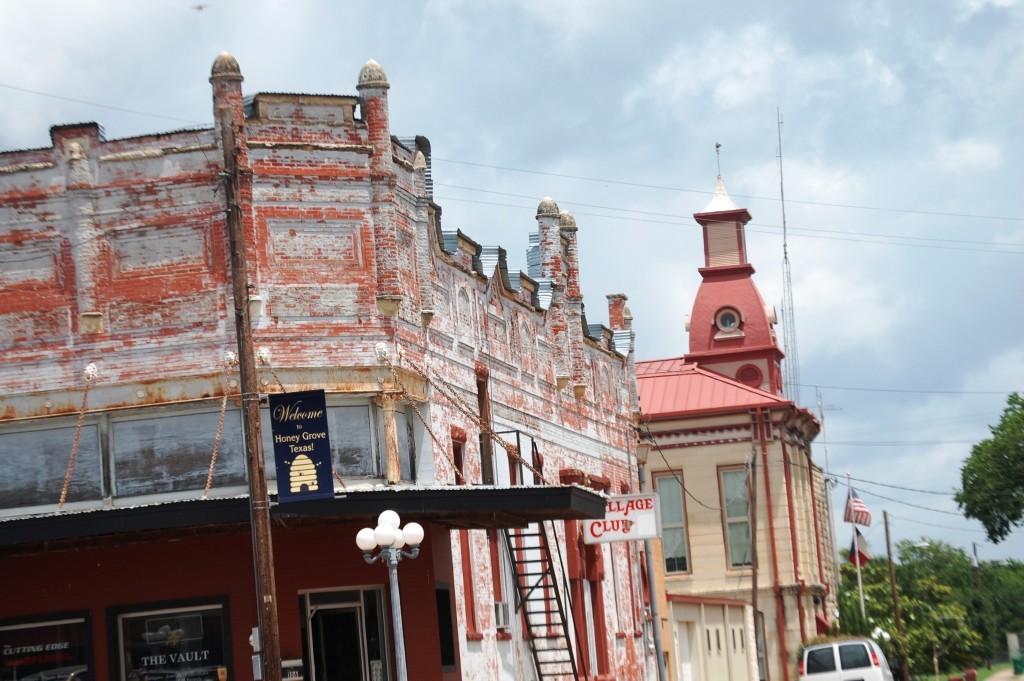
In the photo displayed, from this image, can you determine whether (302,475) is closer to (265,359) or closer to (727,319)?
(265,359)

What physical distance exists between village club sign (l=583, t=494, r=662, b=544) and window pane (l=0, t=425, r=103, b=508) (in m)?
10.0

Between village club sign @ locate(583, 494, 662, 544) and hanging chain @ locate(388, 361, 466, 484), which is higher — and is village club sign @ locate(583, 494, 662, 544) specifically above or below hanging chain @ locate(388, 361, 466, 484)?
below

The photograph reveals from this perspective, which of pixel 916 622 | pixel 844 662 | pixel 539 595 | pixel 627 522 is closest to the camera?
pixel 627 522

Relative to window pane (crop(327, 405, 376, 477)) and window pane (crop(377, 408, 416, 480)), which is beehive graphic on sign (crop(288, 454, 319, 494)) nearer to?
window pane (crop(327, 405, 376, 477))

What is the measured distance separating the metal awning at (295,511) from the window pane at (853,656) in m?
10.8

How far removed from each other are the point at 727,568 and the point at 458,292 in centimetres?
2417

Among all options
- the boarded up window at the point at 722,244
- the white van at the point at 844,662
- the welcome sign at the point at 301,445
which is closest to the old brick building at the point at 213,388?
the welcome sign at the point at 301,445

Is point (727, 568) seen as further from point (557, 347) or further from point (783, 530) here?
point (557, 347)

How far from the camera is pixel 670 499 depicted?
55188 millimetres

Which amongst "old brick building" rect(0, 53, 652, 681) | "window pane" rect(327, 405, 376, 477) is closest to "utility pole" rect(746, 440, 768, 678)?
"old brick building" rect(0, 53, 652, 681)

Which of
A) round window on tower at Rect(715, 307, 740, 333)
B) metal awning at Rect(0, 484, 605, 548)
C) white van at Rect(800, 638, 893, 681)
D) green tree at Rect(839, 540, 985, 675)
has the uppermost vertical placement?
round window on tower at Rect(715, 307, 740, 333)

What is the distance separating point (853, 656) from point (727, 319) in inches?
1068

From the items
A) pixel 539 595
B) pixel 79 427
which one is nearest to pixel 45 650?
pixel 79 427

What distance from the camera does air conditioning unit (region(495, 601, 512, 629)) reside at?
3231cm
